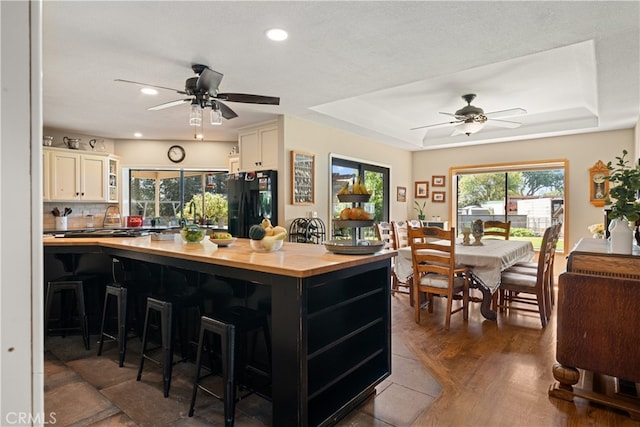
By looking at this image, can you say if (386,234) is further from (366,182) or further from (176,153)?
(176,153)

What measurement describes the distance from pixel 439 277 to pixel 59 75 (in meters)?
4.06

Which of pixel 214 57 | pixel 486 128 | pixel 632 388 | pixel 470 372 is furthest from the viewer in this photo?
pixel 486 128

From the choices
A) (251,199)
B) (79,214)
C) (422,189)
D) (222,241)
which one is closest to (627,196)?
(222,241)

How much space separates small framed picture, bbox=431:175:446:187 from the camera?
6.97 metres

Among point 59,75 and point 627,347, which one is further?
point 59,75

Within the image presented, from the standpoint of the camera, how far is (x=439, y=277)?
3.67 m

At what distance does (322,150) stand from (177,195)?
3082 millimetres

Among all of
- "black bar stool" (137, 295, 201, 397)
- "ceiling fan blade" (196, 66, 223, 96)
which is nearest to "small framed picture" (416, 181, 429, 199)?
"ceiling fan blade" (196, 66, 223, 96)

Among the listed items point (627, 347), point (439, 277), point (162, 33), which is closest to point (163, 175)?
point (162, 33)

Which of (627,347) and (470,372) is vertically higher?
(627,347)

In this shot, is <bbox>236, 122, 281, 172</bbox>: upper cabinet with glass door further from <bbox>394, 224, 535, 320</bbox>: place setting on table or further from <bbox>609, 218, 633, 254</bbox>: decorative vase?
<bbox>609, 218, 633, 254</bbox>: decorative vase

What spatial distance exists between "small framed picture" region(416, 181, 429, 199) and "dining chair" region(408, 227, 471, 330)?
11.9ft

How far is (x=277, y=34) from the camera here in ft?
8.00

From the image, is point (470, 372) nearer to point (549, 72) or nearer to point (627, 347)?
point (627, 347)
